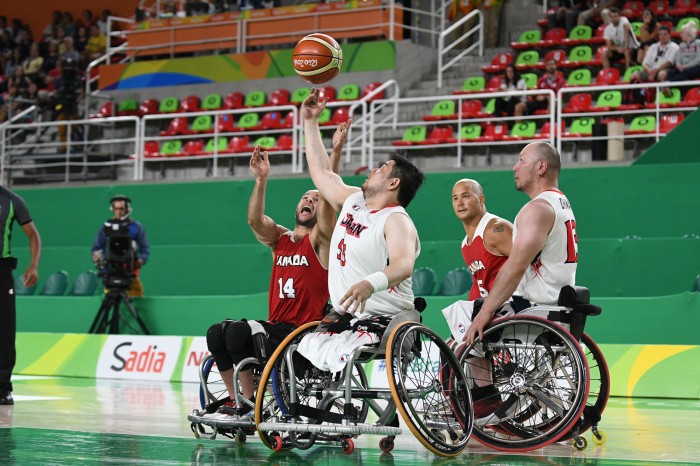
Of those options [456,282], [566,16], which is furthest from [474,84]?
[456,282]

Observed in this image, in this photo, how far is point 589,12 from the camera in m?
19.8

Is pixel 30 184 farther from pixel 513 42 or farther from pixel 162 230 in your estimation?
pixel 513 42

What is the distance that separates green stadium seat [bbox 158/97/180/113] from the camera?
75.1ft

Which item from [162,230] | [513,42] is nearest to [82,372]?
[162,230]

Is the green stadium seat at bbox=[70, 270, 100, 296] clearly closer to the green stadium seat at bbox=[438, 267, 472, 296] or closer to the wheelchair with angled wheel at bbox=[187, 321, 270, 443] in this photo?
the green stadium seat at bbox=[438, 267, 472, 296]

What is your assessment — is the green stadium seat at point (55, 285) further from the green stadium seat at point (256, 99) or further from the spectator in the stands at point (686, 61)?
the spectator in the stands at point (686, 61)

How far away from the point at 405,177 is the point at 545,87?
11905 mm

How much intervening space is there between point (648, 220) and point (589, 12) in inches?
278

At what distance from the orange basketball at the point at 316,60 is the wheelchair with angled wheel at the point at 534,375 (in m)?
2.05

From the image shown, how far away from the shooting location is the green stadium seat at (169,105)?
901 inches

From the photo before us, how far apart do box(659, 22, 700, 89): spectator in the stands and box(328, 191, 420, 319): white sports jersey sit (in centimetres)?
1109

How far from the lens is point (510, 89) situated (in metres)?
18.2

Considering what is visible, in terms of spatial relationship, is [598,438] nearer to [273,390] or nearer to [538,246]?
[538,246]

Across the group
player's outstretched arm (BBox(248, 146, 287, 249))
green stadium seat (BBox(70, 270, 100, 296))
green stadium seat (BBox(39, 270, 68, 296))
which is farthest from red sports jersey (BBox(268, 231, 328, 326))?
green stadium seat (BBox(39, 270, 68, 296))
